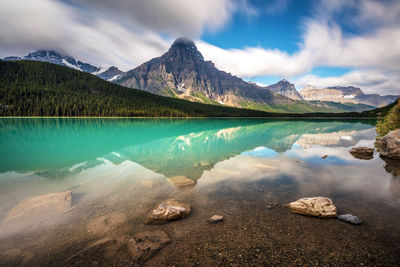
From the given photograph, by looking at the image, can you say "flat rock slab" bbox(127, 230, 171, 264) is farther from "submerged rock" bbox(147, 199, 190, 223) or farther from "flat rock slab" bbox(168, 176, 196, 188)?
"flat rock slab" bbox(168, 176, 196, 188)

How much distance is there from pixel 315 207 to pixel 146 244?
9.01 m

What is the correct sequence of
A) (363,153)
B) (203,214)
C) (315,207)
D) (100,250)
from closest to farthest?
(100,250) < (315,207) < (203,214) < (363,153)

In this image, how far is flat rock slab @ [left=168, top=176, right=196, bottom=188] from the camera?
13.9m

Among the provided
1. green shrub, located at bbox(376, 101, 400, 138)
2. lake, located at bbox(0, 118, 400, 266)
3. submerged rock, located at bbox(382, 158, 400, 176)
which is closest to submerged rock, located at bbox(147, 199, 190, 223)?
lake, located at bbox(0, 118, 400, 266)

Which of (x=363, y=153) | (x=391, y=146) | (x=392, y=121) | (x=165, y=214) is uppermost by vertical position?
(x=392, y=121)

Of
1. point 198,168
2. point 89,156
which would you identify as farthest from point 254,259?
point 89,156

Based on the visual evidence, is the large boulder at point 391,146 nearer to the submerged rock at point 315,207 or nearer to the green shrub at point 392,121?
the green shrub at point 392,121

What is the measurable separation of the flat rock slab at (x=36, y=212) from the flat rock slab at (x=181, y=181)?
23.1ft

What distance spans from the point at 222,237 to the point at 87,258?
5360mm

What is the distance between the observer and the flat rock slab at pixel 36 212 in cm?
831

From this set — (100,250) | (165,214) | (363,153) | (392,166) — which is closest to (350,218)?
(165,214)

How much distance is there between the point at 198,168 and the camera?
1870 cm

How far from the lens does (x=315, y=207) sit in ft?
31.3

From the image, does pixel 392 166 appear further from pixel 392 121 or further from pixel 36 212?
pixel 36 212
